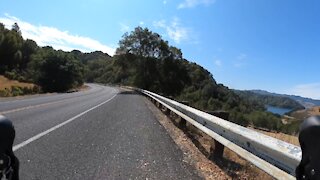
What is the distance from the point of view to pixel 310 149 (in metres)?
2.48

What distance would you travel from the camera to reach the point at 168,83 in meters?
80.3

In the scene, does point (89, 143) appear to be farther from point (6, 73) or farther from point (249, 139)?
point (6, 73)

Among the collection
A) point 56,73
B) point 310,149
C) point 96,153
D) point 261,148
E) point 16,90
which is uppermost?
point 310,149

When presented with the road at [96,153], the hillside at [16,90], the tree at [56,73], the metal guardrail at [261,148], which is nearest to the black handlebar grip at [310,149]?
the metal guardrail at [261,148]

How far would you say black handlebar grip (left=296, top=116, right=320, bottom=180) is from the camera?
2.39m

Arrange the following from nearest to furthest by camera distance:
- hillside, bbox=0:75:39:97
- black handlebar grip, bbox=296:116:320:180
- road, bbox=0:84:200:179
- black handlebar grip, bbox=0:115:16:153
A: black handlebar grip, bbox=296:116:320:180 → black handlebar grip, bbox=0:115:16:153 → road, bbox=0:84:200:179 → hillside, bbox=0:75:39:97

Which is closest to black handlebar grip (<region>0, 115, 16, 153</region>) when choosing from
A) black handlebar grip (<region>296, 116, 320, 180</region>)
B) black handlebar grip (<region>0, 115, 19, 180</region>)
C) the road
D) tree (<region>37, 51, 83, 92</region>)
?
black handlebar grip (<region>0, 115, 19, 180</region>)

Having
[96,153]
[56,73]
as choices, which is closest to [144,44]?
[56,73]

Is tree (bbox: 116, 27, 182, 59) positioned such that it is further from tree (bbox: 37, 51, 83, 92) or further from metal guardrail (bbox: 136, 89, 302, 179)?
metal guardrail (bbox: 136, 89, 302, 179)

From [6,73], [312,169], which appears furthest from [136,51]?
[312,169]

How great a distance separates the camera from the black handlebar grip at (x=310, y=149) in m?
2.39

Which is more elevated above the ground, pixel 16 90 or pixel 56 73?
pixel 56 73

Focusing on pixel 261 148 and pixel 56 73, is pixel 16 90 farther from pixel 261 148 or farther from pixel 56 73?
pixel 261 148

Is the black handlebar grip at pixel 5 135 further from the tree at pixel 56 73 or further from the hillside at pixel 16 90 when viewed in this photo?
the tree at pixel 56 73
